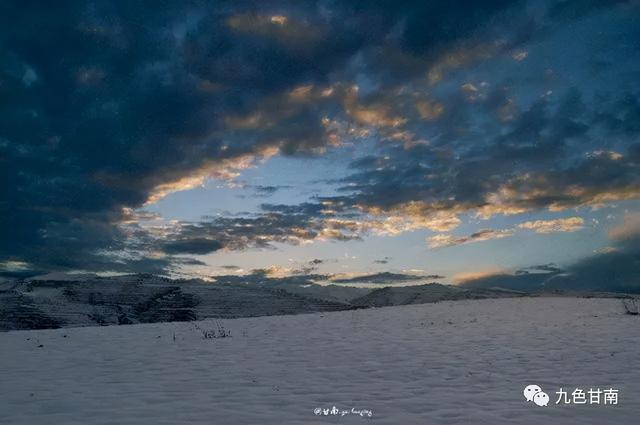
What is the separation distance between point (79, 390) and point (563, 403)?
9656mm

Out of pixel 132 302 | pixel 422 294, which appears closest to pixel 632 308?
pixel 132 302

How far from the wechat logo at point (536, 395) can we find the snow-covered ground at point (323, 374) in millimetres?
189

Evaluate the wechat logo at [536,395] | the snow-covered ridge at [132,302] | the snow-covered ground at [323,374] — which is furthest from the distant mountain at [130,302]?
the wechat logo at [536,395]

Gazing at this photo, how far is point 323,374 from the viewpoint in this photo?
38.4 ft

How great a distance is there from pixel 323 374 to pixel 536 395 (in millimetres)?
4756

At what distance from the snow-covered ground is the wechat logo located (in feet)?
0.62

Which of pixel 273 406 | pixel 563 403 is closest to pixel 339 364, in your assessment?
pixel 273 406

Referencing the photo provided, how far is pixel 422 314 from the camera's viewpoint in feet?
98.3

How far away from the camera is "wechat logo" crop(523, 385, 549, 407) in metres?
8.77

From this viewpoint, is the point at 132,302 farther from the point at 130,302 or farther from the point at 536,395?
the point at 536,395

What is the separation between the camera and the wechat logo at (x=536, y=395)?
8769mm

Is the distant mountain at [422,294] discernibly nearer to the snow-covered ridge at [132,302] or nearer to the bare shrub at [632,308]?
the snow-covered ridge at [132,302]

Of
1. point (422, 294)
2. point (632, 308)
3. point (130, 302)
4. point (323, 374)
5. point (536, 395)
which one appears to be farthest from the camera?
point (422, 294)

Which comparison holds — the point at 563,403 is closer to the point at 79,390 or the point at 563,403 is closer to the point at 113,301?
the point at 79,390
